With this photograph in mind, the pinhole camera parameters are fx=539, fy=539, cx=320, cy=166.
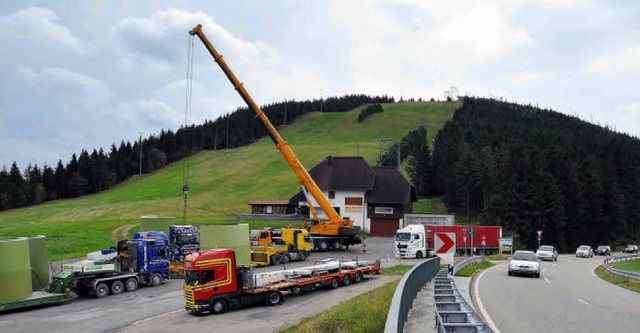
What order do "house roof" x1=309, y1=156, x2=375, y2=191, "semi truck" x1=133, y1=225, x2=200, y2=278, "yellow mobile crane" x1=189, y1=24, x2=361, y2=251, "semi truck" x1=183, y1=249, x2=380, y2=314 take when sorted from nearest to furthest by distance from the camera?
"semi truck" x1=183, y1=249, x2=380, y2=314 < "semi truck" x1=133, y1=225, x2=200, y2=278 < "yellow mobile crane" x1=189, y1=24, x2=361, y2=251 < "house roof" x1=309, y1=156, x2=375, y2=191

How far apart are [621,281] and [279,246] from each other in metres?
22.6

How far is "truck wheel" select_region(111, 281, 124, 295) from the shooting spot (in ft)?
93.7

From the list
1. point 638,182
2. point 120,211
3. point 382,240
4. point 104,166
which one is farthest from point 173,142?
point 638,182

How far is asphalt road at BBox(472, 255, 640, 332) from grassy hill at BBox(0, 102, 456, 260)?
3447 centimetres

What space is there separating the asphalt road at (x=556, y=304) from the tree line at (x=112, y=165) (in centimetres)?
7616

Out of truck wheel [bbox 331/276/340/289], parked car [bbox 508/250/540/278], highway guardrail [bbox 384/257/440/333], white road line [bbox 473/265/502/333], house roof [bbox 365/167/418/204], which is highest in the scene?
house roof [bbox 365/167/418/204]

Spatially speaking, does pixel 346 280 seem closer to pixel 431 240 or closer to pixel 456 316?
pixel 431 240

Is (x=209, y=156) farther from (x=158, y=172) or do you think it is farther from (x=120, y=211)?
(x=120, y=211)

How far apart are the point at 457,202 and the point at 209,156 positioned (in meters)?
80.3

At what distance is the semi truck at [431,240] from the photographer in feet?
149

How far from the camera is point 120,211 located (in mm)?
89312

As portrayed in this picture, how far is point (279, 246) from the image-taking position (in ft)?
134

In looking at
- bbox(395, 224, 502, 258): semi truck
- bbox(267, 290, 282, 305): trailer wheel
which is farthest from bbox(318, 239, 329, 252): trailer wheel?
bbox(267, 290, 282, 305): trailer wheel

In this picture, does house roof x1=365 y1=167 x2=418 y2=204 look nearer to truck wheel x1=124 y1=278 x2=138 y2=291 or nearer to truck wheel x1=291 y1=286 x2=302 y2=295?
truck wheel x1=291 y1=286 x2=302 y2=295
